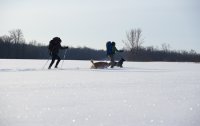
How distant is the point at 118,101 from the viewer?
A: 17.5 feet

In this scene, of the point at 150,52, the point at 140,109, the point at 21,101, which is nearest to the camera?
the point at 140,109

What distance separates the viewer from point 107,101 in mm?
5348

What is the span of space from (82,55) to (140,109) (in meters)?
88.6

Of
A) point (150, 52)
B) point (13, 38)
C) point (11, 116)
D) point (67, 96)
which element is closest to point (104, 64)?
point (67, 96)

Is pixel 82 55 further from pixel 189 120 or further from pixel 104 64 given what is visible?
pixel 189 120

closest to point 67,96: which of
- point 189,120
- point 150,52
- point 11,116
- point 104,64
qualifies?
point 11,116

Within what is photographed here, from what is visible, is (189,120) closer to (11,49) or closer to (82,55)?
(11,49)

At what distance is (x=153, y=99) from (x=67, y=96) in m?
1.41

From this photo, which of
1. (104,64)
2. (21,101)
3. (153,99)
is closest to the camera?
(21,101)

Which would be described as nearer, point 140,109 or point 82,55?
point 140,109

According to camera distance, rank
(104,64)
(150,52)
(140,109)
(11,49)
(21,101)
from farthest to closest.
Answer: (11,49), (150,52), (104,64), (21,101), (140,109)

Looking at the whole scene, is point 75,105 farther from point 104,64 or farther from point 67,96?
point 104,64

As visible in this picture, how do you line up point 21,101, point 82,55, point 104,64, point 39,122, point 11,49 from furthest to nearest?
point 82,55 → point 11,49 → point 104,64 → point 21,101 → point 39,122

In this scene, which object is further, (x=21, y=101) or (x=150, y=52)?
(x=150, y=52)
